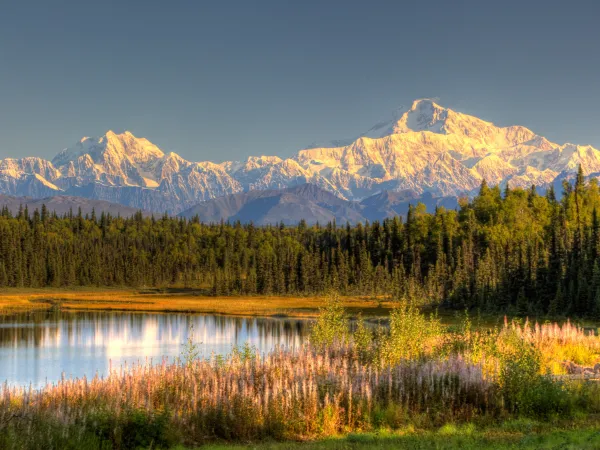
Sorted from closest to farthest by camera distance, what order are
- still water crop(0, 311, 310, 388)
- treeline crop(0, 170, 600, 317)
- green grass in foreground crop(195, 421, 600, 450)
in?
green grass in foreground crop(195, 421, 600, 450), still water crop(0, 311, 310, 388), treeline crop(0, 170, 600, 317)

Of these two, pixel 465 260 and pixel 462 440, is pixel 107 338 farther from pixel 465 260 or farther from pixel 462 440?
pixel 465 260

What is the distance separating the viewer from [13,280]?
19262 centimetres

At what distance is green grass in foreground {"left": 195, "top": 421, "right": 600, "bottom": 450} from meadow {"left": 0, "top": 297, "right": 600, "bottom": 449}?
0.07 m

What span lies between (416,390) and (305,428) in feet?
16.9

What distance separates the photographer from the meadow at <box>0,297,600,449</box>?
773 inches

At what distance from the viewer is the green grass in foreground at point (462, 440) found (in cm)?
1769

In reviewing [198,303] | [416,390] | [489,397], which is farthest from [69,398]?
[198,303]

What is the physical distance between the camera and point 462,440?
61.0 ft

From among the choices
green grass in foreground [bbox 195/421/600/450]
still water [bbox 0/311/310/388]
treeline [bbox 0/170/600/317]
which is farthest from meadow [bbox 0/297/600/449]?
treeline [bbox 0/170/600/317]

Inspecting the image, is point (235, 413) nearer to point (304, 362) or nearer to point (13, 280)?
point (304, 362)

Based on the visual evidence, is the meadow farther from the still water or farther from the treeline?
the treeline

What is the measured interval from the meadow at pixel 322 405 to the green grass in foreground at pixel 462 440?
7 cm

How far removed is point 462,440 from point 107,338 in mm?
57482

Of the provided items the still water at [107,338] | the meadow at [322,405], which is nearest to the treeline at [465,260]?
the still water at [107,338]
